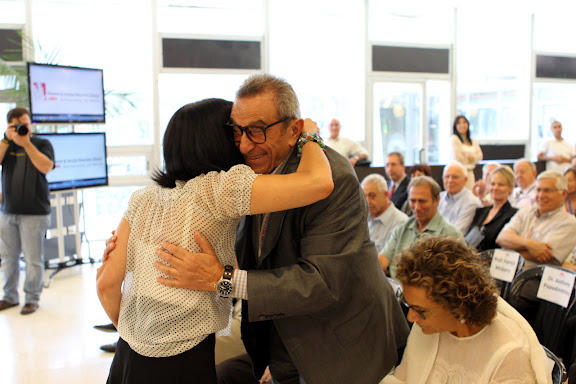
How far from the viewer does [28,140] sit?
474 centimetres

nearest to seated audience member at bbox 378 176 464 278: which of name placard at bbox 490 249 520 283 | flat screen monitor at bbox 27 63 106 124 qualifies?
name placard at bbox 490 249 520 283

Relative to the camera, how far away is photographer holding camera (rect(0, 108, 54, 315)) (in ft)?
15.8

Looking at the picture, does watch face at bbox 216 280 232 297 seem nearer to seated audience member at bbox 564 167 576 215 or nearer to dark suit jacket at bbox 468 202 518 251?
dark suit jacket at bbox 468 202 518 251

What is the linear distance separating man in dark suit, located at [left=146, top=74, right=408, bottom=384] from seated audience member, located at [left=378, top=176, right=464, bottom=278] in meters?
1.89

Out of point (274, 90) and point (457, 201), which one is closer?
point (274, 90)

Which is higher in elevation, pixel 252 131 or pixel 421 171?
pixel 252 131

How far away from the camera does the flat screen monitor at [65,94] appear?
17.6 feet

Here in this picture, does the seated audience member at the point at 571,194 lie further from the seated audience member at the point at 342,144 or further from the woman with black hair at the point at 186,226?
the woman with black hair at the point at 186,226

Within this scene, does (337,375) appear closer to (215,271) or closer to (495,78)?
(215,271)

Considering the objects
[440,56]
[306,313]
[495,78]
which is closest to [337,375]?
[306,313]

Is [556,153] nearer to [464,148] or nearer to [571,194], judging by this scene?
[464,148]

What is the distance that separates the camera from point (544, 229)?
378cm

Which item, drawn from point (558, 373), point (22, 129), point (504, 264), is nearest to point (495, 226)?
point (504, 264)

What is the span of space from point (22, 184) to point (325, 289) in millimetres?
4285
